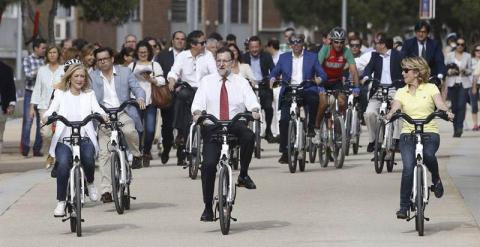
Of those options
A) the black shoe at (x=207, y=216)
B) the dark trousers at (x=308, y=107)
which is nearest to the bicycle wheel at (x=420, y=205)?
the black shoe at (x=207, y=216)

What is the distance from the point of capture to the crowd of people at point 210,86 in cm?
1517

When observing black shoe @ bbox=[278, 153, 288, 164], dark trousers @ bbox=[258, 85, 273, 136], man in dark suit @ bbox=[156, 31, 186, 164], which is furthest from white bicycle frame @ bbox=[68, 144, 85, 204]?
dark trousers @ bbox=[258, 85, 273, 136]

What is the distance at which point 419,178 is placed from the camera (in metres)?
14.4

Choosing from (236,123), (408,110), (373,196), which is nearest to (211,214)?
(236,123)

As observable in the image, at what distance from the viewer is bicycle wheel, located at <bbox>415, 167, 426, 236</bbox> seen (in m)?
14.2

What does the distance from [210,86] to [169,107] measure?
761 centimetres

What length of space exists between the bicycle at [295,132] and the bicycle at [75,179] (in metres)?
6.35

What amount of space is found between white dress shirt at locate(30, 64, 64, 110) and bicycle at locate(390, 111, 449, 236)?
9494 millimetres

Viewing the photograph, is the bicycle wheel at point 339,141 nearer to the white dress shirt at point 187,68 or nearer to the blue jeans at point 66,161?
the white dress shirt at point 187,68

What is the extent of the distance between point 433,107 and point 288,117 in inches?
290

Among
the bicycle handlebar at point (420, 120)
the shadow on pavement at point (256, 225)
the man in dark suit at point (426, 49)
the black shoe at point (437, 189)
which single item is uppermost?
the man in dark suit at point (426, 49)

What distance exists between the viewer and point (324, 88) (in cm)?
2286

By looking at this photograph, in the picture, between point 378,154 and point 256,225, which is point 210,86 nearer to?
point 256,225

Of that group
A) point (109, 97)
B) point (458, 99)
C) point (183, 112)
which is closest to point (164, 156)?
point (183, 112)
